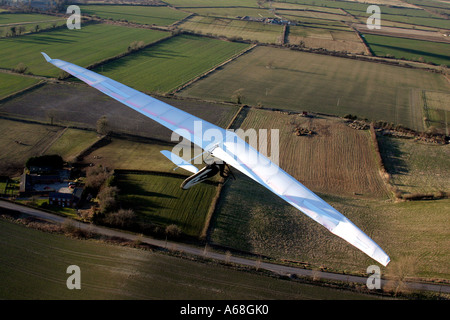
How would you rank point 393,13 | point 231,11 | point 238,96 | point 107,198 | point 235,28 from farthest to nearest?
point 393,13
point 231,11
point 235,28
point 238,96
point 107,198

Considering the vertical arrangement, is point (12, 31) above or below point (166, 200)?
above

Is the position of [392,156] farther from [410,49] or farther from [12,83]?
[410,49]

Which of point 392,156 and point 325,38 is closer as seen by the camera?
point 392,156

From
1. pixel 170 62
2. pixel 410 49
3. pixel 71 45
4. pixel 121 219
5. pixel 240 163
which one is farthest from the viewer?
pixel 410 49

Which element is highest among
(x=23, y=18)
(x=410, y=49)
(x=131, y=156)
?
(x=23, y=18)

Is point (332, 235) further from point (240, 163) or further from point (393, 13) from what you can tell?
point (393, 13)

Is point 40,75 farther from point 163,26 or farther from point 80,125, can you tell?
point 163,26

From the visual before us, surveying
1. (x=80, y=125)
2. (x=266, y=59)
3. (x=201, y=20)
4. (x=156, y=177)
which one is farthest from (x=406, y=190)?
(x=201, y=20)

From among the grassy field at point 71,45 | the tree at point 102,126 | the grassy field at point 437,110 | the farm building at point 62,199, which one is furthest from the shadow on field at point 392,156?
the grassy field at point 71,45

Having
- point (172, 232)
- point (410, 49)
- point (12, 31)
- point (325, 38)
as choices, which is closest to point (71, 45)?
point (12, 31)
